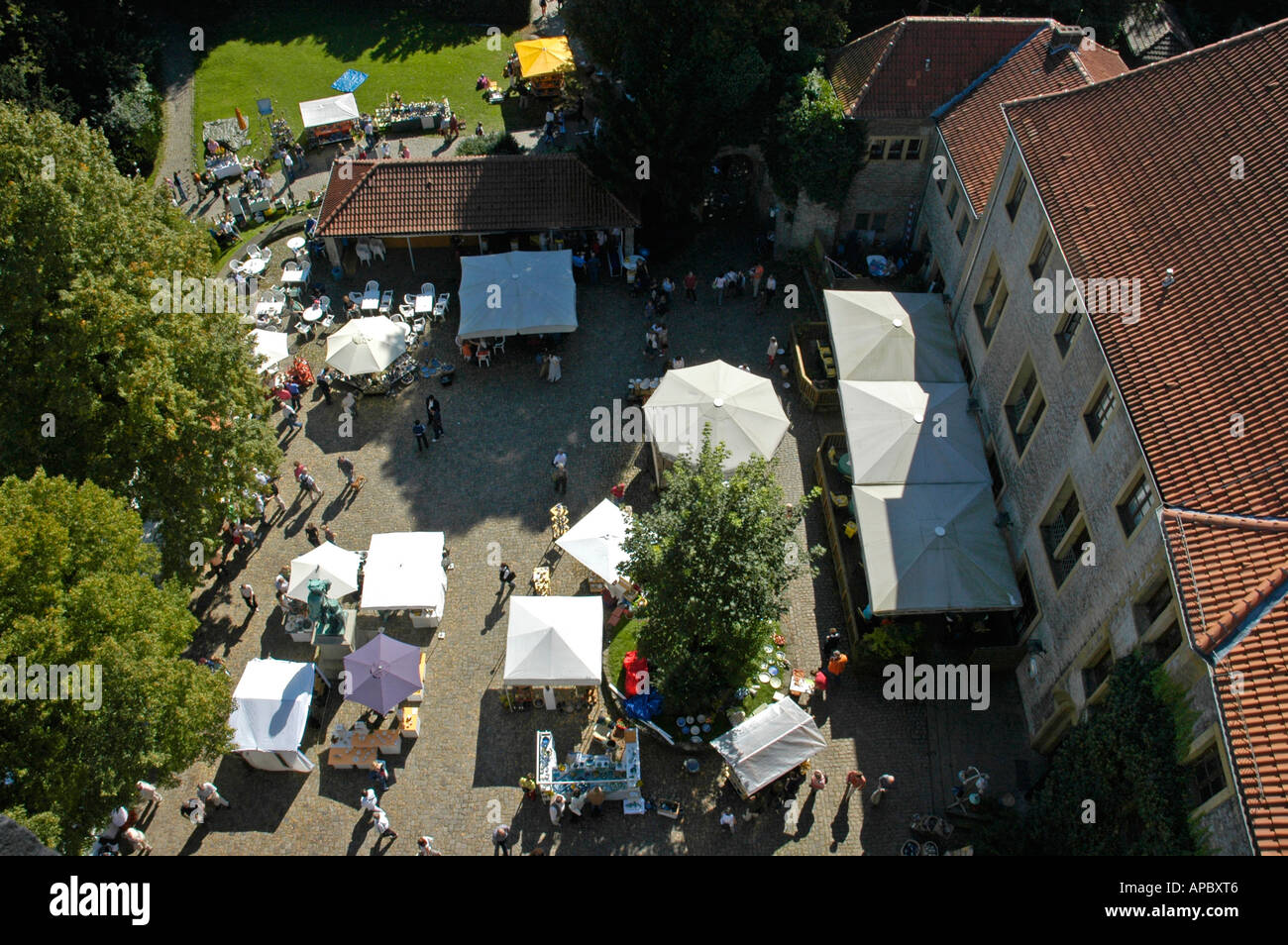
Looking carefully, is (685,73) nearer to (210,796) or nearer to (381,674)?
(381,674)

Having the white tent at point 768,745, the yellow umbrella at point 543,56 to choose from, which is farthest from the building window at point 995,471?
the yellow umbrella at point 543,56

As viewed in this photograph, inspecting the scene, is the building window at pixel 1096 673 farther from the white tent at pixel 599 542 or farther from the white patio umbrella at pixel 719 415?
the white tent at pixel 599 542

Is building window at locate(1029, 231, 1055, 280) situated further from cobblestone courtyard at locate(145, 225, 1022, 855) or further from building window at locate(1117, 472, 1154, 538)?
cobblestone courtyard at locate(145, 225, 1022, 855)

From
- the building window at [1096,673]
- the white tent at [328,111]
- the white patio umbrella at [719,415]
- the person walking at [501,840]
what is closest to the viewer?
the building window at [1096,673]

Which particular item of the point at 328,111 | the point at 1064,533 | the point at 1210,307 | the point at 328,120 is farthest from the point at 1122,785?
the point at 328,111

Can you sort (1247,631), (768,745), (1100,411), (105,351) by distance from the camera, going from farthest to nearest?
(105,351), (768,745), (1100,411), (1247,631)

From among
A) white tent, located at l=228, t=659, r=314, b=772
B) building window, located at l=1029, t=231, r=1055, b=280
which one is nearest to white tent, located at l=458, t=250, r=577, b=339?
white tent, located at l=228, t=659, r=314, b=772
